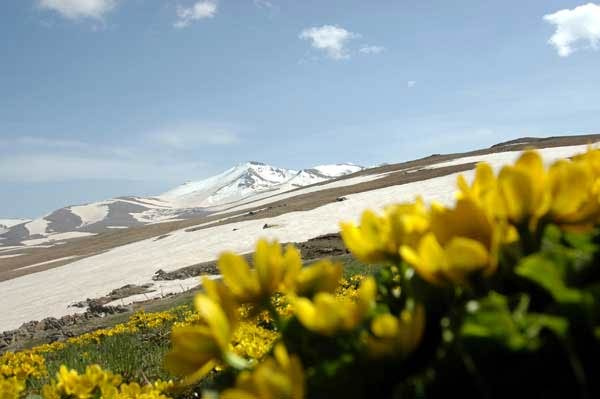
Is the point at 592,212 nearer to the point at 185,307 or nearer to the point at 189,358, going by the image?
the point at 189,358

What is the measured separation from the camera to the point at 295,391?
76 cm

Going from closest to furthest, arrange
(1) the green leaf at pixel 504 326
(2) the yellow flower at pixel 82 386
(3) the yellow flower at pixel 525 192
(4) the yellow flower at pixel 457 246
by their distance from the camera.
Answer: (1) the green leaf at pixel 504 326 → (4) the yellow flower at pixel 457 246 → (3) the yellow flower at pixel 525 192 → (2) the yellow flower at pixel 82 386

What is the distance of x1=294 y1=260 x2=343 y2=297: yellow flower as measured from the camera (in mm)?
1000

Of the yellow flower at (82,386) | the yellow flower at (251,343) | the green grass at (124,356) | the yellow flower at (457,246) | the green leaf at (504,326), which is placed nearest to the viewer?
the green leaf at (504,326)

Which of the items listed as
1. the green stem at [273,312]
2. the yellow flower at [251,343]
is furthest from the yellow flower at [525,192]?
the yellow flower at [251,343]

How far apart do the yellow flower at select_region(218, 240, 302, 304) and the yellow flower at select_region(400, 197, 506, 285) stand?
11.1 inches

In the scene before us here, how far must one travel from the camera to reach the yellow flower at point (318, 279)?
1000 mm

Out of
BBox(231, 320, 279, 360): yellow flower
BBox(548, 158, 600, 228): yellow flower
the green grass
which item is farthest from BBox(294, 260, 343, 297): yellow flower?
the green grass

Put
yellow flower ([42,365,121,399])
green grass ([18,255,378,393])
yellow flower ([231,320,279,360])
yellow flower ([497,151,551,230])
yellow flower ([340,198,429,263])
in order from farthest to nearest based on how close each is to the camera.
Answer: green grass ([18,255,378,393]) → yellow flower ([231,320,279,360]) → yellow flower ([42,365,121,399]) → yellow flower ([340,198,429,263]) → yellow flower ([497,151,551,230])

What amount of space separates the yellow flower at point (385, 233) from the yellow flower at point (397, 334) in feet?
0.87

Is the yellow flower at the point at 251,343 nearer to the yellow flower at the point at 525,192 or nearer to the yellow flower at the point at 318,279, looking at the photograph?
the yellow flower at the point at 318,279

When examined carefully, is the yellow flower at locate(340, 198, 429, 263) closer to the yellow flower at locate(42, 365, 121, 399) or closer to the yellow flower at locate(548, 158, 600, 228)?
the yellow flower at locate(548, 158, 600, 228)

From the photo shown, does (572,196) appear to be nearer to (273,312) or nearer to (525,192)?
(525,192)

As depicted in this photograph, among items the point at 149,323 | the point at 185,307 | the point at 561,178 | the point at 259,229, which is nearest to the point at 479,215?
the point at 561,178
